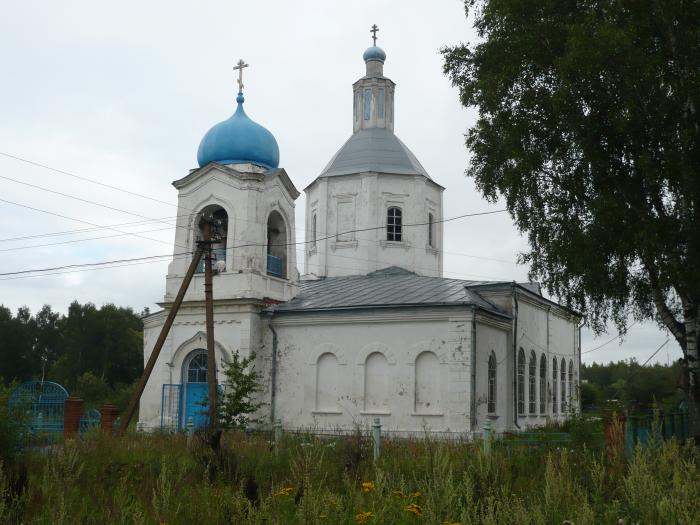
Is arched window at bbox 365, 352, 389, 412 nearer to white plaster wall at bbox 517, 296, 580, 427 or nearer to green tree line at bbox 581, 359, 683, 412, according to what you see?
white plaster wall at bbox 517, 296, 580, 427

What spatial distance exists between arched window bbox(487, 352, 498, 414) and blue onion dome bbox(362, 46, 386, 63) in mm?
14287

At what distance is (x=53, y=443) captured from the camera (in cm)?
1249

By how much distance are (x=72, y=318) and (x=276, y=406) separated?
34498 millimetres

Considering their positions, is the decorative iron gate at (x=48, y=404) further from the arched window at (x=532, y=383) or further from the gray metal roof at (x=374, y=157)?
the arched window at (x=532, y=383)

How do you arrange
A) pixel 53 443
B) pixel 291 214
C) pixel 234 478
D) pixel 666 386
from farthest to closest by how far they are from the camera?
pixel 666 386
pixel 291 214
pixel 53 443
pixel 234 478

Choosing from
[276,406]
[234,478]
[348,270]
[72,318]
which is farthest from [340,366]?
[72,318]

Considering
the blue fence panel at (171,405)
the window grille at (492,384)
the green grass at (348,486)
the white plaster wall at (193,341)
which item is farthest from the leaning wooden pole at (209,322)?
the window grille at (492,384)

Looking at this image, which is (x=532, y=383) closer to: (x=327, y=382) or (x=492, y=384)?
(x=492, y=384)

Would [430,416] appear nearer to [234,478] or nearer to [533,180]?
[533,180]

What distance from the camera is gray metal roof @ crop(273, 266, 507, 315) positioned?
2030 centimetres

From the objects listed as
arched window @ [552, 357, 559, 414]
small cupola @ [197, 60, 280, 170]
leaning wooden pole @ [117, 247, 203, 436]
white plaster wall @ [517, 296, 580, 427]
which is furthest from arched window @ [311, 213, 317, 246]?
leaning wooden pole @ [117, 247, 203, 436]

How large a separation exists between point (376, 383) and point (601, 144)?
28.6 ft

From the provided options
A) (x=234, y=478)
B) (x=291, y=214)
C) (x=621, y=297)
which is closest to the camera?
(x=234, y=478)

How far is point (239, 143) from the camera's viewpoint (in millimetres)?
21875
